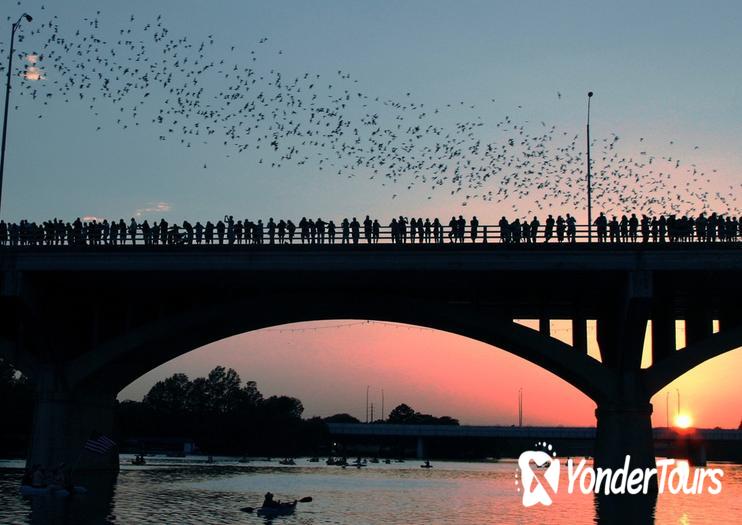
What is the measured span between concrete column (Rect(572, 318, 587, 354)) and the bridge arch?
4.80 feet

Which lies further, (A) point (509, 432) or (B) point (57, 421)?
(A) point (509, 432)

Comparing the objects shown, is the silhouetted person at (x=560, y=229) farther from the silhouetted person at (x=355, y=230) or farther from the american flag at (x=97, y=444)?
the american flag at (x=97, y=444)

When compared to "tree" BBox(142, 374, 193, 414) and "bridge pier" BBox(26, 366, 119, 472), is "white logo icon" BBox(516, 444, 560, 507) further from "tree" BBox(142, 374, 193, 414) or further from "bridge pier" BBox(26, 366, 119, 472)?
"tree" BBox(142, 374, 193, 414)

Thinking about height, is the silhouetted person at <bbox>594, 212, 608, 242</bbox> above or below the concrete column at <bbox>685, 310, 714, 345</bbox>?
above

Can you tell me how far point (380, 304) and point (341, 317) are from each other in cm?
430

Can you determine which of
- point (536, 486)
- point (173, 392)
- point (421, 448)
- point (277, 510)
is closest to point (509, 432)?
point (421, 448)

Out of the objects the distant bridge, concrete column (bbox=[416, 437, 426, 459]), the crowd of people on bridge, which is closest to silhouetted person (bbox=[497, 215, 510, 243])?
the crowd of people on bridge

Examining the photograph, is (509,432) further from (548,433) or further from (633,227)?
(633,227)

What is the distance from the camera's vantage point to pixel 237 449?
151 m

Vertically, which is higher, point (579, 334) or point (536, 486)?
point (579, 334)

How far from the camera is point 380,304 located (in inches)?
2275

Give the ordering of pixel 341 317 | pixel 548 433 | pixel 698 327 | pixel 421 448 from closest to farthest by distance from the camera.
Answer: pixel 698 327
pixel 341 317
pixel 548 433
pixel 421 448

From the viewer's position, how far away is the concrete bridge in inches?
2080

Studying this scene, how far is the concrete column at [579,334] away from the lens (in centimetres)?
5597
